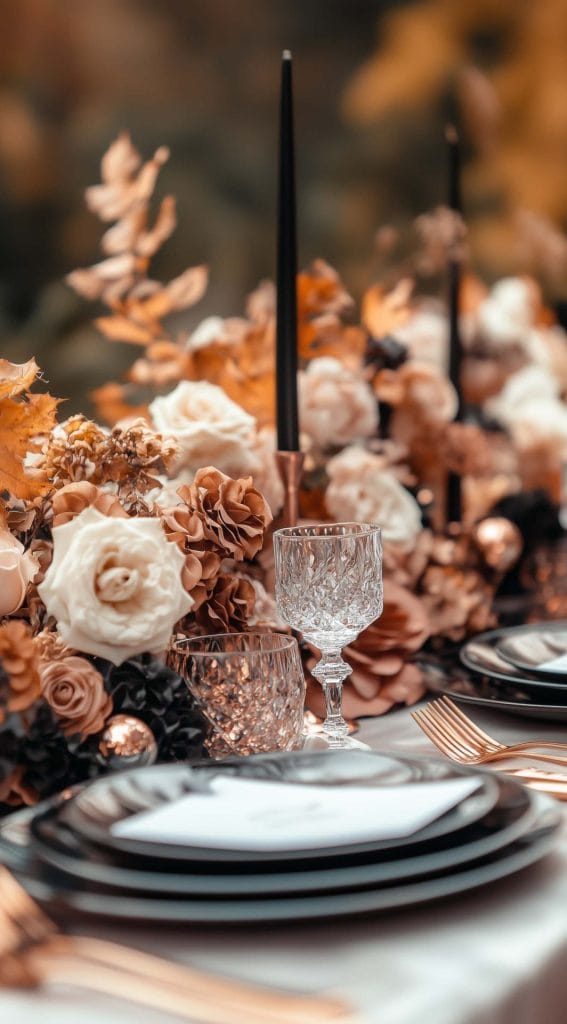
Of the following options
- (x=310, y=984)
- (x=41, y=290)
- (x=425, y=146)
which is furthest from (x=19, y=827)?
(x=425, y=146)

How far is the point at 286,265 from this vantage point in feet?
3.08

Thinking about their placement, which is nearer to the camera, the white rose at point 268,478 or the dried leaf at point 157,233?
the white rose at point 268,478

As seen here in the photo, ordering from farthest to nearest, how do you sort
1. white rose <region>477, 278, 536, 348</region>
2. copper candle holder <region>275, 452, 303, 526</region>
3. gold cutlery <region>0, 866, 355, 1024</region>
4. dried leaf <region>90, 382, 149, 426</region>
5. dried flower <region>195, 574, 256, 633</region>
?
white rose <region>477, 278, 536, 348</region>, dried leaf <region>90, 382, 149, 426</region>, copper candle holder <region>275, 452, 303, 526</region>, dried flower <region>195, 574, 256, 633</region>, gold cutlery <region>0, 866, 355, 1024</region>

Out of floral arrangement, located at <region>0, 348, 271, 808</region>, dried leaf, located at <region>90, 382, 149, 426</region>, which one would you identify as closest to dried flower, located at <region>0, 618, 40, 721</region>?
floral arrangement, located at <region>0, 348, 271, 808</region>

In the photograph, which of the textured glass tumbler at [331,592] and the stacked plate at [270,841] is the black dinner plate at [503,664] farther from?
the stacked plate at [270,841]

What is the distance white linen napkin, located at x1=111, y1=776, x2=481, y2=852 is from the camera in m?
0.54

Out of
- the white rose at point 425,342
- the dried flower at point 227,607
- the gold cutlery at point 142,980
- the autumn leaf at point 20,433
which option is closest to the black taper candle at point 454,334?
the white rose at point 425,342

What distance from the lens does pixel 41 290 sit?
5.98 ft

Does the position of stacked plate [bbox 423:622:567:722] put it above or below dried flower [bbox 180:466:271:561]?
below

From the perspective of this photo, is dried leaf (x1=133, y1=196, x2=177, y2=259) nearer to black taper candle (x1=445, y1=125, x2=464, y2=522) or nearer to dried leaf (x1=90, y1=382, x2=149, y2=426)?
dried leaf (x1=90, y1=382, x2=149, y2=426)

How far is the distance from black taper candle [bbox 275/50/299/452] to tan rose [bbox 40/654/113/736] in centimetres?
33

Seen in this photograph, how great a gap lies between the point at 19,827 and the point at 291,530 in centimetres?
33

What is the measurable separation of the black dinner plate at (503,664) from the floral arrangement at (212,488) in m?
0.05

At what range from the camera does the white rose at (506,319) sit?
188 centimetres
